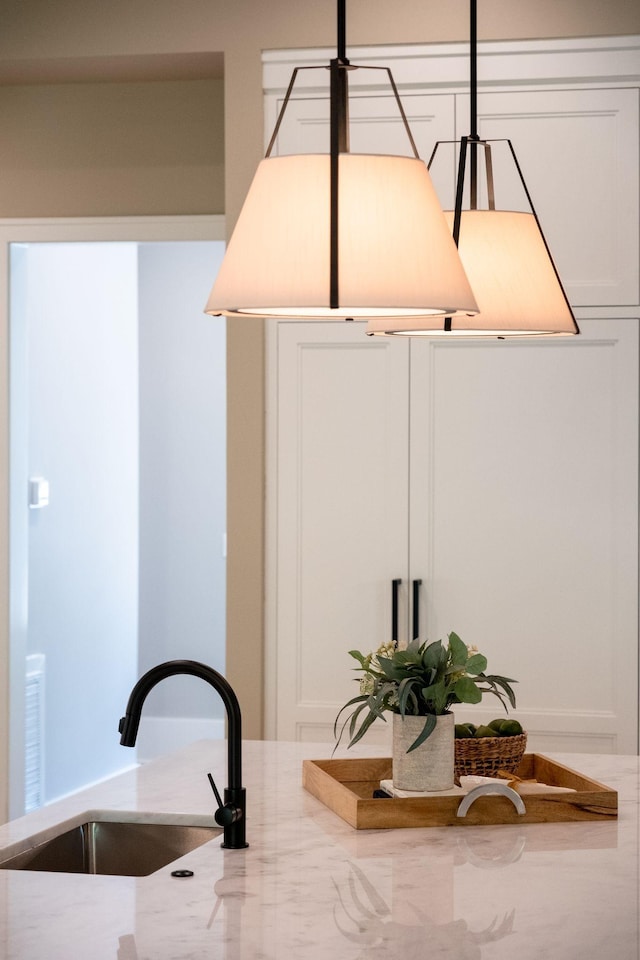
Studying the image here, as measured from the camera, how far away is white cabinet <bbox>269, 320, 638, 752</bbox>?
3.30 m

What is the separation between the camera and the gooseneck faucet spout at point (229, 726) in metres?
1.68

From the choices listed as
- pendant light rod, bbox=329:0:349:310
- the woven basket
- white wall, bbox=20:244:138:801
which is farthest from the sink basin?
white wall, bbox=20:244:138:801

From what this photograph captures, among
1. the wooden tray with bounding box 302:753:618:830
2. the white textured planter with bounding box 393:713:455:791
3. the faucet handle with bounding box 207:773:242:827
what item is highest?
the white textured planter with bounding box 393:713:455:791

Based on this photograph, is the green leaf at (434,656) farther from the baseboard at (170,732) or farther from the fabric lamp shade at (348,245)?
the baseboard at (170,732)

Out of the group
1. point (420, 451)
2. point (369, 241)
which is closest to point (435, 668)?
point (369, 241)

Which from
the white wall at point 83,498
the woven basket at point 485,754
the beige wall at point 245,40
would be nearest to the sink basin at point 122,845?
the woven basket at point 485,754

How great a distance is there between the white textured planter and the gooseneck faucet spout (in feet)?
0.95

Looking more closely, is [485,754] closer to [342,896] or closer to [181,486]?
[342,896]

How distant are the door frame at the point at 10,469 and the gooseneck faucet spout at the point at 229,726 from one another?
2.37 metres

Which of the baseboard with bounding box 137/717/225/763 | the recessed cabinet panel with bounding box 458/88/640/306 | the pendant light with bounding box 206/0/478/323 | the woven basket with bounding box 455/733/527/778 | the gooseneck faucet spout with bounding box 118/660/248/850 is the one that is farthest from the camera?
the baseboard with bounding box 137/717/225/763

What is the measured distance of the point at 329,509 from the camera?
339cm

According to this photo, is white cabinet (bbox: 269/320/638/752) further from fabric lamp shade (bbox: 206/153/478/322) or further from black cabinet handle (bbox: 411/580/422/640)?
fabric lamp shade (bbox: 206/153/478/322)

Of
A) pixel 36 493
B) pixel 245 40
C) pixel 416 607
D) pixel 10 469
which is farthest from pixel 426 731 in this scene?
pixel 36 493

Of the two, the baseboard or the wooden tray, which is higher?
the wooden tray
